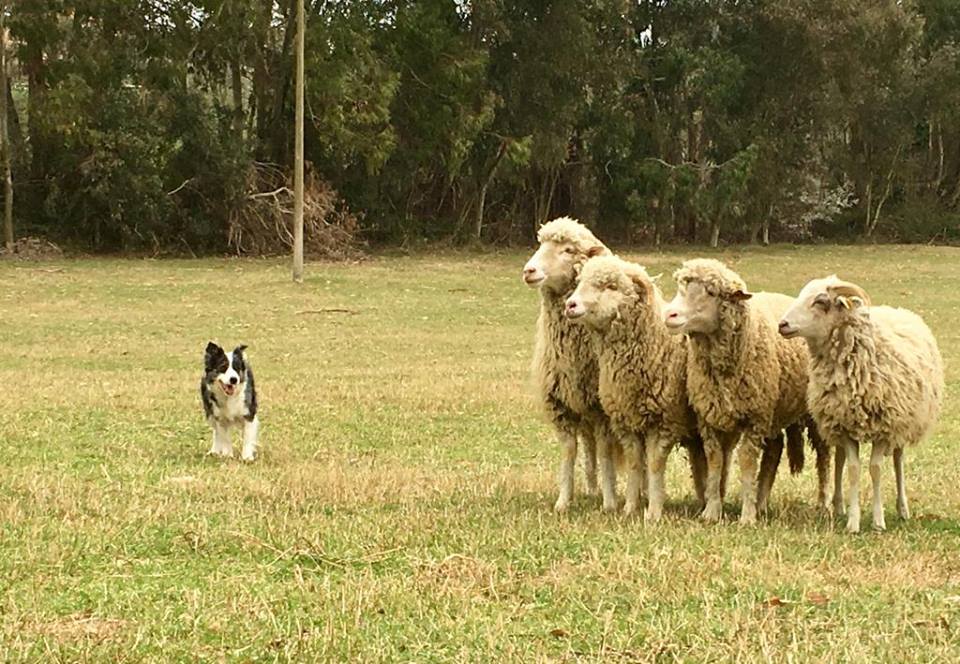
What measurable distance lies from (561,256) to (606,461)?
5.59ft

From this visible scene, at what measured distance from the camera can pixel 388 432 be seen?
14195 mm

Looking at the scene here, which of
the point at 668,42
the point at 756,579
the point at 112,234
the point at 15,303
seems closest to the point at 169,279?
the point at 15,303

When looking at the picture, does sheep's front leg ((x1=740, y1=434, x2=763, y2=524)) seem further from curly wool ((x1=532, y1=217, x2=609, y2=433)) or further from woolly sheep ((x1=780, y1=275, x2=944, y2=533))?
curly wool ((x1=532, y1=217, x2=609, y2=433))

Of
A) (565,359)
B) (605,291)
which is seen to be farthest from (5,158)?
(605,291)

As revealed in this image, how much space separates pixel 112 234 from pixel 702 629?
4211cm

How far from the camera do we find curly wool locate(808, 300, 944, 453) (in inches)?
350

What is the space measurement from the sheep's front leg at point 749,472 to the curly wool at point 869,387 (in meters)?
0.51

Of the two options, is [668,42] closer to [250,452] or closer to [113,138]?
[113,138]

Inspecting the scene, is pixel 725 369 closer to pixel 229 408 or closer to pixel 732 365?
pixel 732 365

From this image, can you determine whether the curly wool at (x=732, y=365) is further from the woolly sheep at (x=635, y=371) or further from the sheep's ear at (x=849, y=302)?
the sheep's ear at (x=849, y=302)

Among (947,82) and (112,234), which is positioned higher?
(947,82)

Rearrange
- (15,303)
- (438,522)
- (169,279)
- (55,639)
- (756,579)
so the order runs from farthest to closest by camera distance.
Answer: (169,279), (15,303), (438,522), (756,579), (55,639)

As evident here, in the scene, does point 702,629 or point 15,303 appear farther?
point 15,303

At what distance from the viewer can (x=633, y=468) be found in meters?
9.52
